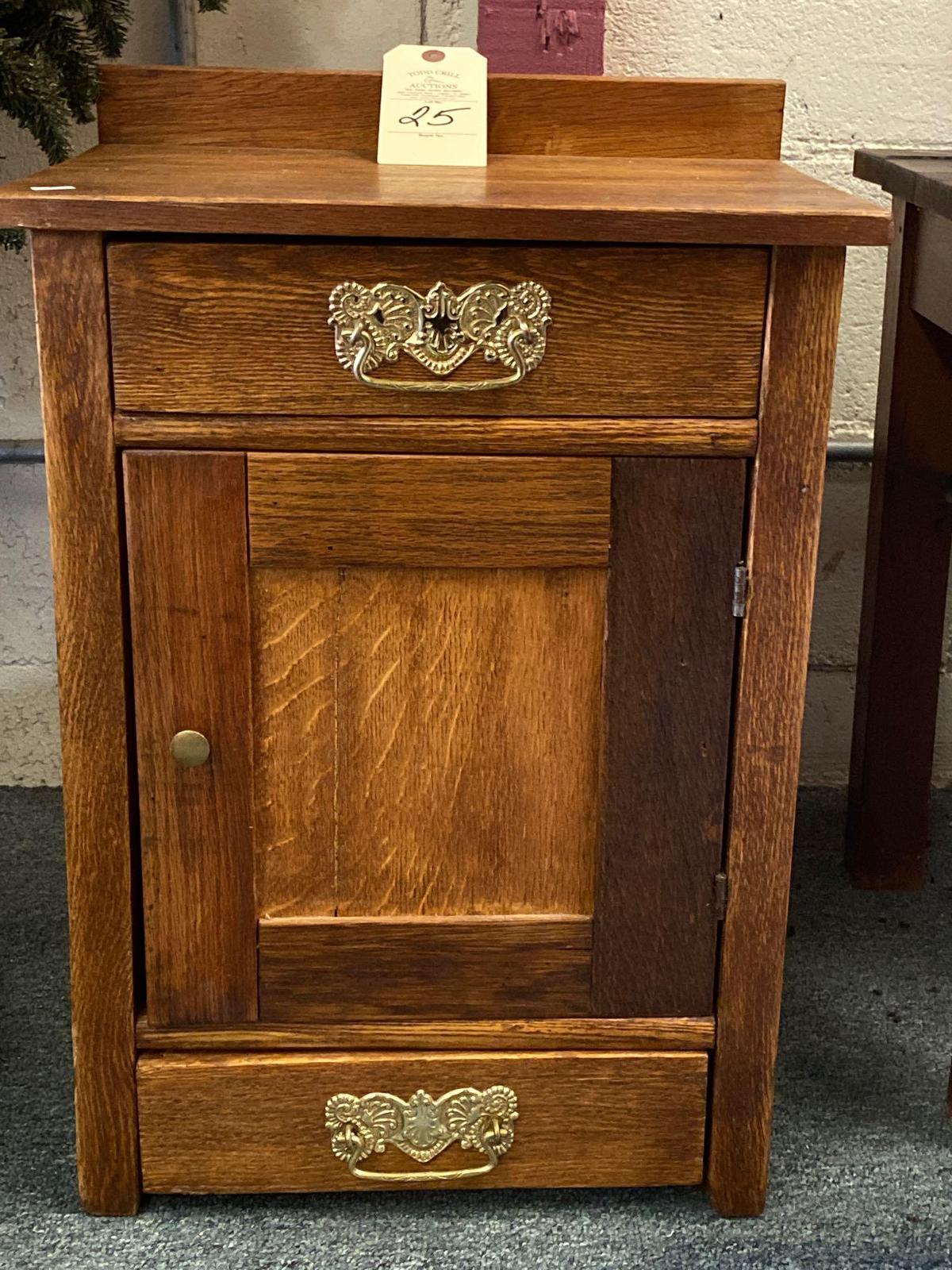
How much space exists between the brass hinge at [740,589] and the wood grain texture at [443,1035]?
1.08ft

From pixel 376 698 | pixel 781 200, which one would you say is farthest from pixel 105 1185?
pixel 781 200

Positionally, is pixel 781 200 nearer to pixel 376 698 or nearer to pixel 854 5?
pixel 376 698

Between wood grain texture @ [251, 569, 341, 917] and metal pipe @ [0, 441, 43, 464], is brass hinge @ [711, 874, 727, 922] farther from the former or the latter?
metal pipe @ [0, 441, 43, 464]

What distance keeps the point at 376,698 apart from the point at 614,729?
6.9 inches

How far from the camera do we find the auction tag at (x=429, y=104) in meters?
1.27

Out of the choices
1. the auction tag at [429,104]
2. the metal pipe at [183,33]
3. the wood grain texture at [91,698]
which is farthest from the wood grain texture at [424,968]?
the metal pipe at [183,33]

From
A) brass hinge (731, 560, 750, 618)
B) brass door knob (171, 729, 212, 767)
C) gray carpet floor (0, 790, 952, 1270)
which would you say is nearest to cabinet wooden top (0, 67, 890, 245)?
brass hinge (731, 560, 750, 618)

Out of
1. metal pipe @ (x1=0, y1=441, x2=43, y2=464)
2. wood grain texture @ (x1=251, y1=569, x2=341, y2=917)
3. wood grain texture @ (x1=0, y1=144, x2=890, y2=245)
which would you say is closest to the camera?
wood grain texture @ (x1=0, y1=144, x2=890, y2=245)

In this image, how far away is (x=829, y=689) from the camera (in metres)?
1.93

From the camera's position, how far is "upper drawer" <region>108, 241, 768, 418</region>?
994 mm

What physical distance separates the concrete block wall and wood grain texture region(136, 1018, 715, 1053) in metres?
0.83

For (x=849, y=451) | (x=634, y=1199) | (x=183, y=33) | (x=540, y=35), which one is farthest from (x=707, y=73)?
(x=634, y=1199)

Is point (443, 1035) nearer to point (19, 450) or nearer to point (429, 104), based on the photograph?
point (429, 104)

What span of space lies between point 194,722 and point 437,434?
0.27 metres
